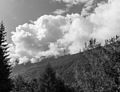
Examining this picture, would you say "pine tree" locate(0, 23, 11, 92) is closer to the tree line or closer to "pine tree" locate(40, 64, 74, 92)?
the tree line

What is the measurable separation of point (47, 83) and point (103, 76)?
96.8ft

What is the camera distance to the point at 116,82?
6009cm

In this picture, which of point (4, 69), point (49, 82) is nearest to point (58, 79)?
point (49, 82)

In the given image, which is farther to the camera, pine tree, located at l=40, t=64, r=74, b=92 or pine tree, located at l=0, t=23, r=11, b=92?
pine tree, located at l=40, t=64, r=74, b=92

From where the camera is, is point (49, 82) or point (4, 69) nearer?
point (4, 69)

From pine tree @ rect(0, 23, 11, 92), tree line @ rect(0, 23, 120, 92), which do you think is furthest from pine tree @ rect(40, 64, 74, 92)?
pine tree @ rect(0, 23, 11, 92)

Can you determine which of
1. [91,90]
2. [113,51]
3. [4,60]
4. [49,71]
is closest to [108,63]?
[113,51]

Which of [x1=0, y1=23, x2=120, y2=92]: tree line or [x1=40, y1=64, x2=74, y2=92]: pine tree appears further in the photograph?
[x1=40, y1=64, x2=74, y2=92]: pine tree

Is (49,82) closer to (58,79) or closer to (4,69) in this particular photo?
(58,79)

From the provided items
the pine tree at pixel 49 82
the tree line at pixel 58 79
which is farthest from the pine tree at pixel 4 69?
the pine tree at pixel 49 82

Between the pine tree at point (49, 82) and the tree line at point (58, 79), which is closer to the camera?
the tree line at point (58, 79)

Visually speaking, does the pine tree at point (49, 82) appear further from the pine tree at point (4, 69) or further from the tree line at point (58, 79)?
the pine tree at point (4, 69)

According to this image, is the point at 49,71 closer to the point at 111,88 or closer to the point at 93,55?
the point at 111,88

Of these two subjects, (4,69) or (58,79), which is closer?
(4,69)
